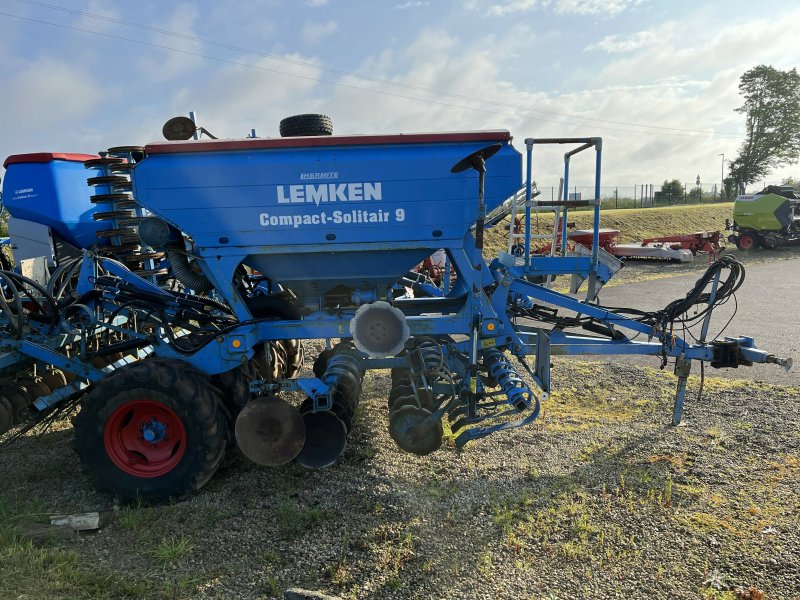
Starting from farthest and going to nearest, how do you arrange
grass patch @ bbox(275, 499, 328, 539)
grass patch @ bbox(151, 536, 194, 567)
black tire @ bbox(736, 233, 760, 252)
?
black tire @ bbox(736, 233, 760, 252), grass patch @ bbox(275, 499, 328, 539), grass patch @ bbox(151, 536, 194, 567)

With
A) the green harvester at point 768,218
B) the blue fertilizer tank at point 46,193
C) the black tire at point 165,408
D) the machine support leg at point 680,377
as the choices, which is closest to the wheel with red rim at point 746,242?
the green harvester at point 768,218

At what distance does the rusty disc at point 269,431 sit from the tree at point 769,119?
5122 cm

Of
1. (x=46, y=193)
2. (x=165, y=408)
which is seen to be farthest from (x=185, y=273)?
(x=46, y=193)

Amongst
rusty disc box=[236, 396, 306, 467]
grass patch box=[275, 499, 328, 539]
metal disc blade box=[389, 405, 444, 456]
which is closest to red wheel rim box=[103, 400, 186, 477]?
rusty disc box=[236, 396, 306, 467]

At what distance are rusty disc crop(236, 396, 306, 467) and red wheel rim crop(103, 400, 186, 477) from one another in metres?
0.45

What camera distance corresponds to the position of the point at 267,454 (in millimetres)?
3717

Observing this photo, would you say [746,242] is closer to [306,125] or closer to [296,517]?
[306,125]

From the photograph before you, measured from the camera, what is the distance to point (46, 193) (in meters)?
5.59

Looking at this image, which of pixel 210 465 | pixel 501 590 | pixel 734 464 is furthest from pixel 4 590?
pixel 734 464

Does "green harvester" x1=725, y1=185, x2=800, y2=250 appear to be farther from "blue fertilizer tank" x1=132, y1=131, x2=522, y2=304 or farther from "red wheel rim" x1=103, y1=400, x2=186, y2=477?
"red wheel rim" x1=103, y1=400, x2=186, y2=477

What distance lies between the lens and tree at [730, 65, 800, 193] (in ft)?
139

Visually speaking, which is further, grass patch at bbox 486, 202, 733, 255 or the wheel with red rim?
grass patch at bbox 486, 202, 733, 255

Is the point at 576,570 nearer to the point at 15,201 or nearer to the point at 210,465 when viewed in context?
the point at 210,465

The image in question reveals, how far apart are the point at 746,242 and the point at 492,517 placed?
21847 mm
